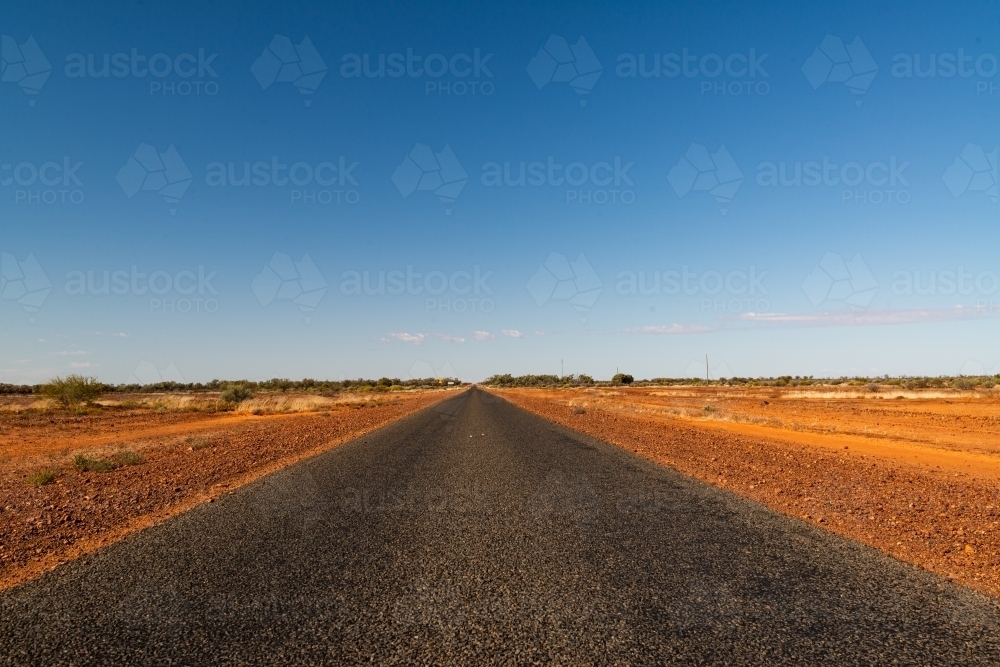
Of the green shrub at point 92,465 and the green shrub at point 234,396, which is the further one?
the green shrub at point 234,396

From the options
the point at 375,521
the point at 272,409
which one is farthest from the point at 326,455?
the point at 272,409

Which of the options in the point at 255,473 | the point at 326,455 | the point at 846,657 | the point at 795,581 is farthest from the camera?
the point at 326,455

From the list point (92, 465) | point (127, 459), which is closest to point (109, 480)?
point (92, 465)

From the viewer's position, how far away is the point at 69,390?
40.5 m

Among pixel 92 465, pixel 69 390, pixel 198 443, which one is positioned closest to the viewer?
pixel 92 465

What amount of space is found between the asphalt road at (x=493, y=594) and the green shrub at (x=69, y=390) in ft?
143

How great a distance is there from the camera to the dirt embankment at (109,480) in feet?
22.8

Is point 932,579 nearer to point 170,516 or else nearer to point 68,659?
point 68,659

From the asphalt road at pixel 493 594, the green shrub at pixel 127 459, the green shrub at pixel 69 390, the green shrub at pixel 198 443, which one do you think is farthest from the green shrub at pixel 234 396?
the asphalt road at pixel 493 594

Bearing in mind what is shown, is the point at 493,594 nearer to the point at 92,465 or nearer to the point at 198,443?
the point at 92,465

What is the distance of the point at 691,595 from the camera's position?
460cm

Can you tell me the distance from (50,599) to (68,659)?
161cm

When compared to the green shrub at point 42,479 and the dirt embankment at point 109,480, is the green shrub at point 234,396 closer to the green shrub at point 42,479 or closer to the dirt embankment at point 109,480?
the dirt embankment at point 109,480

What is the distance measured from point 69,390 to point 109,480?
38491mm
